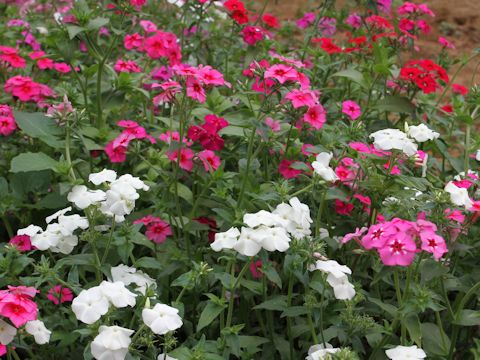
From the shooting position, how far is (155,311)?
1.80m

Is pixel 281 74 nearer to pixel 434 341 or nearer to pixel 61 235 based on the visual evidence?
pixel 61 235

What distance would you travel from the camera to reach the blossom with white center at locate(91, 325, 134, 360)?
172 centimetres

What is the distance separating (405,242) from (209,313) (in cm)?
63

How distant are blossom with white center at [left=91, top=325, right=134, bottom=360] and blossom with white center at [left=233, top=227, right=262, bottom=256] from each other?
394 millimetres

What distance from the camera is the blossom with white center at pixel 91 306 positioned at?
1778 mm

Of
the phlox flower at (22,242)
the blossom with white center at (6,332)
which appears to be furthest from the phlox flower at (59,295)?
the blossom with white center at (6,332)

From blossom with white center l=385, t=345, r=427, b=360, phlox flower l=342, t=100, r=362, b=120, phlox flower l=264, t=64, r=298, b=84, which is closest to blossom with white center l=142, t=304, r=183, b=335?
blossom with white center l=385, t=345, r=427, b=360

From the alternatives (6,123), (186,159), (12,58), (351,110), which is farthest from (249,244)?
(12,58)

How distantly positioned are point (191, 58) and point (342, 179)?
5.63ft

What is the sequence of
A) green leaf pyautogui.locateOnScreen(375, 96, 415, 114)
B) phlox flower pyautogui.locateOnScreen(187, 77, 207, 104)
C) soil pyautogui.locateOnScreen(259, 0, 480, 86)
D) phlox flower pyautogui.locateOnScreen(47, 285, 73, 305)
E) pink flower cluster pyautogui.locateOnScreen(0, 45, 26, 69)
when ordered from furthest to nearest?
soil pyautogui.locateOnScreen(259, 0, 480, 86) → pink flower cluster pyautogui.locateOnScreen(0, 45, 26, 69) → green leaf pyautogui.locateOnScreen(375, 96, 415, 114) → phlox flower pyautogui.locateOnScreen(187, 77, 207, 104) → phlox flower pyautogui.locateOnScreen(47, 285, 73, 305)

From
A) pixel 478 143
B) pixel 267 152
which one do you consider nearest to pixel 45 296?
pixel 267 152

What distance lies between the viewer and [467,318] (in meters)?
2.21

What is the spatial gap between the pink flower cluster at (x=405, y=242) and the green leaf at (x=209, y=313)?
505 mm

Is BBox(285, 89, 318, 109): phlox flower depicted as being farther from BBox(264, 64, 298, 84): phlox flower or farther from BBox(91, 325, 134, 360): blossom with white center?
BBox(91, 325, 134, 360): blossom with white center
